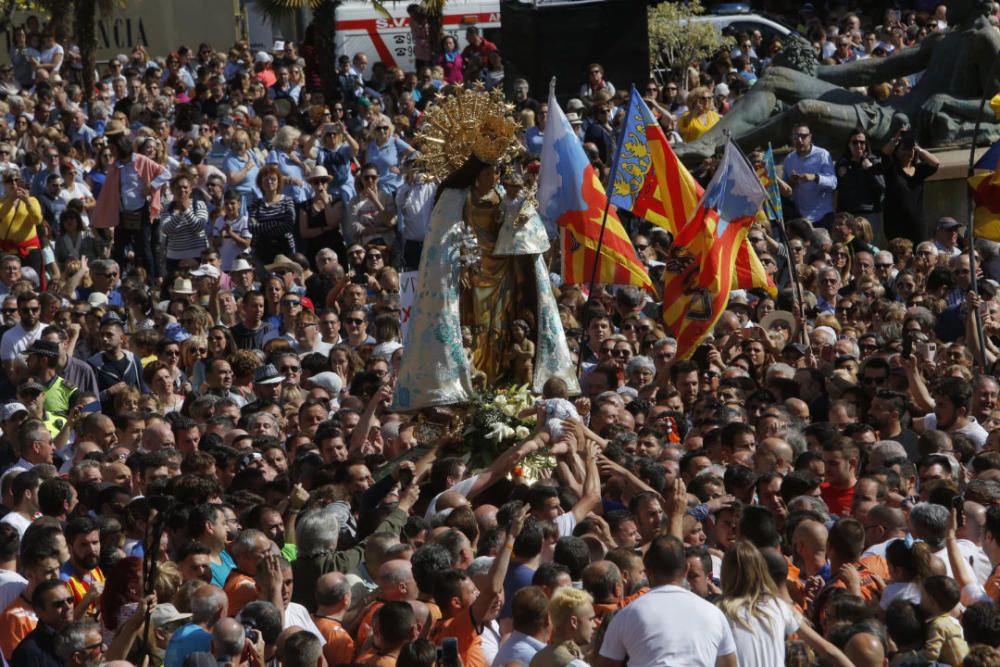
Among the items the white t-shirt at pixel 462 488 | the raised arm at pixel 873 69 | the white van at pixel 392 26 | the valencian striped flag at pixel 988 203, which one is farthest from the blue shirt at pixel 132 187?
the white t-shirt at pixel 462 488

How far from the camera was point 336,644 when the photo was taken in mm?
9094

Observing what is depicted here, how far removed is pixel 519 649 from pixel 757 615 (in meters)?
0.96

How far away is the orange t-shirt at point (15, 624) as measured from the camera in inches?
379

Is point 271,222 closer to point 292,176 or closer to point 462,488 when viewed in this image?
point 292,176

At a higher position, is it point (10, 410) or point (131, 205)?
point (131, 205)

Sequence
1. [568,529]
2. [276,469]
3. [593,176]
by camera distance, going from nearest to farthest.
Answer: [568,529]
[276,469]
[593,176]

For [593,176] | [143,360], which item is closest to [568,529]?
[593,176]

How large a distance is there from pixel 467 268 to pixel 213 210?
760 cm

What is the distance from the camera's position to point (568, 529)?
420 inches

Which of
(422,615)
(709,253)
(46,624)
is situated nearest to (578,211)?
(709,253)

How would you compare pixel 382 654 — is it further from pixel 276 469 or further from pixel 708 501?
pixel 276 469

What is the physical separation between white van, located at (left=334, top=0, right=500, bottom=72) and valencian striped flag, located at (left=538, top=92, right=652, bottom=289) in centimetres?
1365

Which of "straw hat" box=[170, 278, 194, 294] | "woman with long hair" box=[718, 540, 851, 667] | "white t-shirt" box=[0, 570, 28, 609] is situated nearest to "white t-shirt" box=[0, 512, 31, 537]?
"white t-shirt" box=[0, 570, 28, 609]

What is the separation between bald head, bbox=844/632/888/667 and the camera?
8336mm
